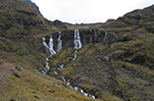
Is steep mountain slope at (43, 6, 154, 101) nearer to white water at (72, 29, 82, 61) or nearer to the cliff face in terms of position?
the cliff face

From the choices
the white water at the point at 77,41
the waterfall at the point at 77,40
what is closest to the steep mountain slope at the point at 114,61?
the white water at the point at 77,41

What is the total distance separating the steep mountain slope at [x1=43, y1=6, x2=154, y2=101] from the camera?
5953 cm

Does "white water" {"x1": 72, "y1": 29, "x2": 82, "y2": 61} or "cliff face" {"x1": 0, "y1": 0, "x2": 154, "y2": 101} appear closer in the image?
"cliff face" {"x1": 0, "y1": 0, "x2": 154, "y2": 101}

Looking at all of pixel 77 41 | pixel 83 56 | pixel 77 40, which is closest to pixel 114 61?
pixel 83 56

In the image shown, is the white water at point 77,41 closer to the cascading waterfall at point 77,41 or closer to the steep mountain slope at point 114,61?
the cascading waterfall at point 77,41

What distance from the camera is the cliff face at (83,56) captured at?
55.2 meters

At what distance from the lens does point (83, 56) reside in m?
98.1

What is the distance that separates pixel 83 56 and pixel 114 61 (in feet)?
85.6

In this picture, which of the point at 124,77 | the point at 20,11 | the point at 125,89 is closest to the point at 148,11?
the point at 124,77

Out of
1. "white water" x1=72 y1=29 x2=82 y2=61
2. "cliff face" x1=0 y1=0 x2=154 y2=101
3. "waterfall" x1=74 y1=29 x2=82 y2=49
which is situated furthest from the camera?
"waterfall" x1=74 y1=29 x2=82 y2=49

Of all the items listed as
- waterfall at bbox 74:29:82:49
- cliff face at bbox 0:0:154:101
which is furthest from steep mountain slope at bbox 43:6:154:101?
waterfall at bbox 74:29:82:49

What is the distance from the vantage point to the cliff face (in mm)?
55250

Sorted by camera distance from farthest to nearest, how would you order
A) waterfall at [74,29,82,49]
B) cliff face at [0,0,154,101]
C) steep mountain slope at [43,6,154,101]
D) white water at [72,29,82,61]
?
1. waterfall at [74,29,82,49]
2. white water at [72,29,82,61]
3. steep mountain slope at [43,6,154,101]
4. cliff face at [0,0,154,101]

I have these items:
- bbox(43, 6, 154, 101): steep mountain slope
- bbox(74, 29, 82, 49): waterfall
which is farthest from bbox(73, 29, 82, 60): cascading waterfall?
bbox(43, 6, 154, 101): steep mountain slope
